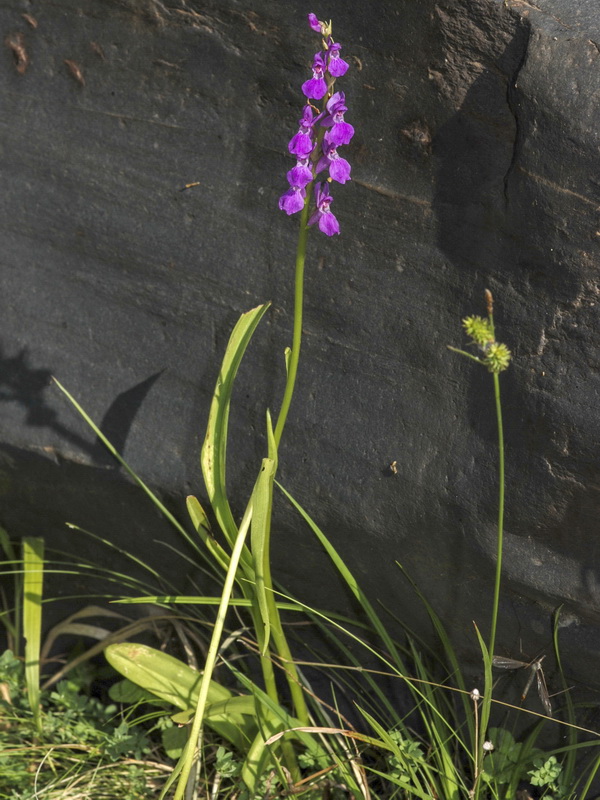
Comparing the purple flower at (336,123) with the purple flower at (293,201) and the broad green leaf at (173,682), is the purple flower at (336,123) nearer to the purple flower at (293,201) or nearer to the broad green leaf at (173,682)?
the purple flower at (293,201)

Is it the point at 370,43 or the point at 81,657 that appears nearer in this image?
the point at 370,43

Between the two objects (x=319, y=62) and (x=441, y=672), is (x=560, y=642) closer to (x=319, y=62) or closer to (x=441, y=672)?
(x=441, y=672)

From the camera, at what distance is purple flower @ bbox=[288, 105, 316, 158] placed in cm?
120

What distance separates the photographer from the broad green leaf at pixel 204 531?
1.46 metres

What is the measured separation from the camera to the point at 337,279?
5.11ft

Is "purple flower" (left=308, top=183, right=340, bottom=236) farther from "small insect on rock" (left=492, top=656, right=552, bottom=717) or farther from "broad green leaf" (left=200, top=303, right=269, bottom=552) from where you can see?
"small insect on rock" (left=492, top=656, right=552, bottom=717)

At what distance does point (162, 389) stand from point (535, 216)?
803 millimetres

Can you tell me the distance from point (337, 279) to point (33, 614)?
1.03m

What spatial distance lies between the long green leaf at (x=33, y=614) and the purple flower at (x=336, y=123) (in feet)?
3.79

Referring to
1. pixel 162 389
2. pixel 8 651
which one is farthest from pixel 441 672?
pixel 8 651

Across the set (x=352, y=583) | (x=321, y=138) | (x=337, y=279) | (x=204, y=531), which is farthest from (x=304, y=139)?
(x=352, y=583)

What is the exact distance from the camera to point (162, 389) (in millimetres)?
1704

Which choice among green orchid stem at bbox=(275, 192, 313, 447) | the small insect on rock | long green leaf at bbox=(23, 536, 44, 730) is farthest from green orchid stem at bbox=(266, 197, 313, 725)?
long green leaf at bbox=(23, 536, 44, 730)

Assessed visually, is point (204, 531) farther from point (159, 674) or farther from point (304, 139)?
point (304, 139)
